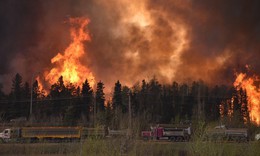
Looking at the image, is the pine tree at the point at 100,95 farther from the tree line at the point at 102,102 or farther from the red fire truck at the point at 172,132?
the red fire truck at the point at 172,132

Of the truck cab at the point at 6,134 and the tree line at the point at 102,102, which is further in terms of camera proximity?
the tree line at the point at 102,102

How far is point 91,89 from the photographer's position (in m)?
97.8

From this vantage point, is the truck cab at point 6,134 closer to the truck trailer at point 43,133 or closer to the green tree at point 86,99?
the truck trailer at point 43,133

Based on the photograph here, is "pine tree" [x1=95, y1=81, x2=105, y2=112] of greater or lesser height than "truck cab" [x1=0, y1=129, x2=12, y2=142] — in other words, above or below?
above

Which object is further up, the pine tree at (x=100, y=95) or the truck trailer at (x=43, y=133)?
the pine tree at (x=100, y=95)

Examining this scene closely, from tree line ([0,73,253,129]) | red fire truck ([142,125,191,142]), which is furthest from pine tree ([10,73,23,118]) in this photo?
red fire truck ([142,125,191,142])

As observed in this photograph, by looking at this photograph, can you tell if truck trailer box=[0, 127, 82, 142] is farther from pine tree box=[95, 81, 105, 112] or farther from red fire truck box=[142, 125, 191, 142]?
pine tree box=[95, 81, 105, 112]

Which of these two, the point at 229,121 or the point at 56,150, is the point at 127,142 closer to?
the point at 56,150

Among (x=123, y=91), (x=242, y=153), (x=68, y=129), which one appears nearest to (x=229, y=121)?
(x=68, y=129)

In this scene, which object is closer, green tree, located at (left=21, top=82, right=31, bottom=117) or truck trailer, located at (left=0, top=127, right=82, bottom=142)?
truck trailer, located at (left=0, top=127, right=82, bottom=142)

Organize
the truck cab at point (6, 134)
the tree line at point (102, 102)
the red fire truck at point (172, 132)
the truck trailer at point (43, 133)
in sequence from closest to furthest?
1. the truck cab at point (6, 134)
2. the truck trailer at point (43, 133)
3. the red fire truck at point (172, 132)
4. the tree line at point (102, 102)

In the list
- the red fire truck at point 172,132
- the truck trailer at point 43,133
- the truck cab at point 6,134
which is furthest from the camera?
the red fire truck at point 172,132

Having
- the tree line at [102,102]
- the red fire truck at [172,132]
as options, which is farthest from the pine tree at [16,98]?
the red fire truck at [172,132]

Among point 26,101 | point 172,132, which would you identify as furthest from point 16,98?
point 172,132
